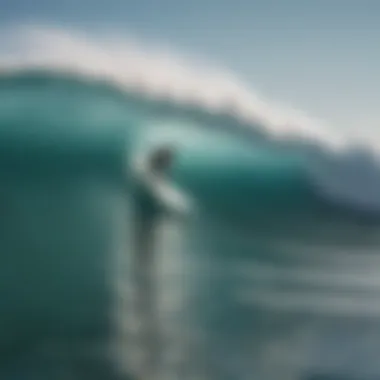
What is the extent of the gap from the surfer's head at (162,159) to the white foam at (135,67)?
93mm

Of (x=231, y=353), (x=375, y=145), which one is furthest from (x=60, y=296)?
(x=375, y=145)

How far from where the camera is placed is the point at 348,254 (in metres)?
1.06

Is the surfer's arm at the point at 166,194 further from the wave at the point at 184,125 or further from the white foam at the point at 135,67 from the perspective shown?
the white foam at the point at 135,67

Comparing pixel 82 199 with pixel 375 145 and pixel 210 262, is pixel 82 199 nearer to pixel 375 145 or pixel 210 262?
pixel 210 262

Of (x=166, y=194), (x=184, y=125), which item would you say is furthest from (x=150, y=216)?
(x=184, y=125)

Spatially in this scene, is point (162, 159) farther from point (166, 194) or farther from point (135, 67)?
point (135, 67)

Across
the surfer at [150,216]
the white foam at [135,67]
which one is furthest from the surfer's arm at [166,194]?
the white foam at [135,67]

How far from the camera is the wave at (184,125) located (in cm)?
107

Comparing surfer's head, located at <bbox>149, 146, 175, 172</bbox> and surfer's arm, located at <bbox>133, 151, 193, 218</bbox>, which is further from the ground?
surfer's head, located at <bbox>149, 146, 175, 172</bbox>

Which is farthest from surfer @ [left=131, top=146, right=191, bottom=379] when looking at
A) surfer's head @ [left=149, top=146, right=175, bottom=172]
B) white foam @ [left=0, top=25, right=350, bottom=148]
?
white foam @ [left=0, top=25, right=350, bottom=148]

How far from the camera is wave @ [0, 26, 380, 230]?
3.51 ft

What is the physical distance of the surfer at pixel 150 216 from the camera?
1.04 meters

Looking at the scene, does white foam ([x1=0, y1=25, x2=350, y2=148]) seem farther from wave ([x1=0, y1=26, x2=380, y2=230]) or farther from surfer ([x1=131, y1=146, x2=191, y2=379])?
surfer ([x1=131, y1=146, x2=191, y2=379])

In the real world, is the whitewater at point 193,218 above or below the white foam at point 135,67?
below
